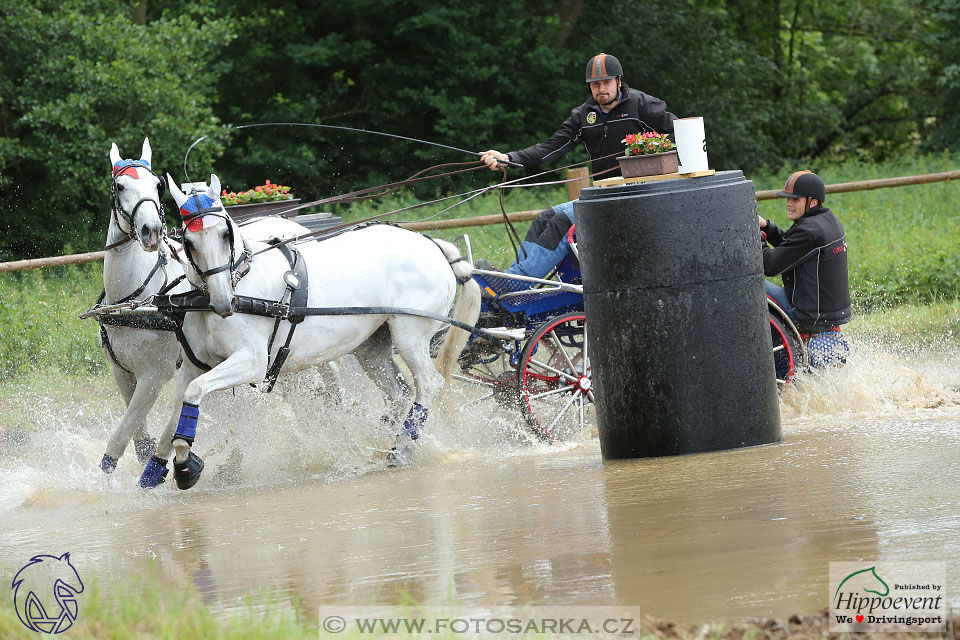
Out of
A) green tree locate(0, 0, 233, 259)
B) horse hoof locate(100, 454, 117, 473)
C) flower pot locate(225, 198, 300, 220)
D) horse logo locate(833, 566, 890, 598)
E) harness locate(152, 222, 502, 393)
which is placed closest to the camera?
horse logo locate(833, 566, 890, 598)

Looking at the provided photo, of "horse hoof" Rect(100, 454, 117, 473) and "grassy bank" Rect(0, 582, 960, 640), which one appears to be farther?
"horse hoof" Rect(100, 454, 117, 473)

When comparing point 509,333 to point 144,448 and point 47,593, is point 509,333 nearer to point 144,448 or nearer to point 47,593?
point 144,448

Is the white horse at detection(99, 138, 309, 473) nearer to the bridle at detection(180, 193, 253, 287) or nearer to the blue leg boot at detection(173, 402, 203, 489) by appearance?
the bridle at detection(180, 193, 253, 287)

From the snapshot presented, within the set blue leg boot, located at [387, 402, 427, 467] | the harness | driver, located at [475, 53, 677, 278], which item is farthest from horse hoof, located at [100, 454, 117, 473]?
driver, located at [475, 53, 677, 278]

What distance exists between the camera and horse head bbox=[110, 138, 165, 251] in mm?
6105

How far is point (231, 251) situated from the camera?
6.39 meters

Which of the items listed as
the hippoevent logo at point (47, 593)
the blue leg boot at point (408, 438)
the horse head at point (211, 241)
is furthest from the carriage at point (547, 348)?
the hippoevent logo at point (47, 593)

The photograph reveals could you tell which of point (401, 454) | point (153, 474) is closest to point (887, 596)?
point (401, 454)

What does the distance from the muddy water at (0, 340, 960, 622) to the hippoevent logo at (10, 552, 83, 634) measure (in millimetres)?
134

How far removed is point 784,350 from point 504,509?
288cm

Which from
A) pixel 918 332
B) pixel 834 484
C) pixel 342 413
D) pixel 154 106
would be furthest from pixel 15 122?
pixel 834 484

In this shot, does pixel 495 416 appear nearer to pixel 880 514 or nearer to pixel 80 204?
pixel 880 514

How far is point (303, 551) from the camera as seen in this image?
16.4 feet

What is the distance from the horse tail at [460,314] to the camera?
7852 millimetres
